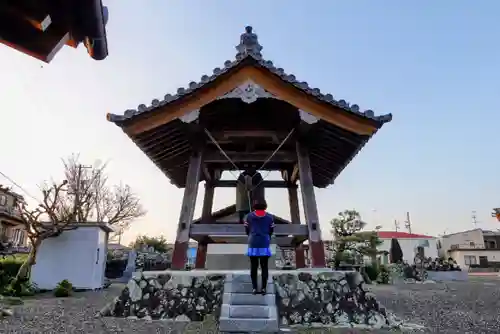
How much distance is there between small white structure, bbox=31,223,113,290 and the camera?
1495cm

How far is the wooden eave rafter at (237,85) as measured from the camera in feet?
20.4

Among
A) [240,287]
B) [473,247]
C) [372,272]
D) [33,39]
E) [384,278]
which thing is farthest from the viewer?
[473,247]

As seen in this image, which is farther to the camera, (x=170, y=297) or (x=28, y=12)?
(x=170, y=297)

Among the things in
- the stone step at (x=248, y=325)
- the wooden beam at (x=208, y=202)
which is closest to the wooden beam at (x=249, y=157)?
the wooden beam at (x=208, y=202)

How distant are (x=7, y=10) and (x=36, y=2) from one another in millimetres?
253

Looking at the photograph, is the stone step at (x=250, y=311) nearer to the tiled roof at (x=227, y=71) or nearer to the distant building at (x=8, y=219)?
the tiled roof at (x=227, y=71)

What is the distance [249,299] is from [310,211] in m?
1.99

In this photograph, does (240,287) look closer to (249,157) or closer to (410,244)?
(249,157)

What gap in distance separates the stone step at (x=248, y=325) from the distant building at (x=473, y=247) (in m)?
50.4

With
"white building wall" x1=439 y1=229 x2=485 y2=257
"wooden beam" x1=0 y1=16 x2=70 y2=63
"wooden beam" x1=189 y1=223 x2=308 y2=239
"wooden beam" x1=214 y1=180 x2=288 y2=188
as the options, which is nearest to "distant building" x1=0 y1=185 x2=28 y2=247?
"wooden beam" x1=214 y1=180 x2=288 y2=188

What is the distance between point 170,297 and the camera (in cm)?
535

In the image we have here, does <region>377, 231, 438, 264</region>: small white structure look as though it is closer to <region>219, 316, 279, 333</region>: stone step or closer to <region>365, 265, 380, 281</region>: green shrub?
<region>365, 265, 380, 281</region>: green shrub

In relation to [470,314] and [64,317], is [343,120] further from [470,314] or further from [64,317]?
[64,317]

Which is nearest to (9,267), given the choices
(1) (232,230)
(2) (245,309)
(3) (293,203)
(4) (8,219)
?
(3) (293,203)
